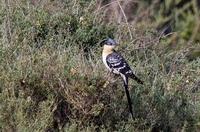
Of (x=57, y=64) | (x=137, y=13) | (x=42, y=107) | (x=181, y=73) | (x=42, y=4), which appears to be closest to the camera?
(x=42, y=107)

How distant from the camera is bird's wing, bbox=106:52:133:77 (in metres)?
7.03

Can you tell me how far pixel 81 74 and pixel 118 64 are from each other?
79cm

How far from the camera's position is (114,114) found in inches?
267

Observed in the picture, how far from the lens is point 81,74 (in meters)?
6.50

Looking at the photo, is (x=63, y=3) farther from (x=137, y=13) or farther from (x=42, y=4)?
(x=137, y=13)

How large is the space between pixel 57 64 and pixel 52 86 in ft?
0.85

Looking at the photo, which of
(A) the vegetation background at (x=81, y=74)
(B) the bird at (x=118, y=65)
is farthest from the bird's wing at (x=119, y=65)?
(A) the vegetation background at (x=81, y=74)

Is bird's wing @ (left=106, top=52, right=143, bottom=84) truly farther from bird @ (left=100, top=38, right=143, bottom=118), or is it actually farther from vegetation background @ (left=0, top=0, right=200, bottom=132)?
vegetation background @ (left=0, top=0, right=200, bottom=132)

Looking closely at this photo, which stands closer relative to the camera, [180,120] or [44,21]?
[180,120]

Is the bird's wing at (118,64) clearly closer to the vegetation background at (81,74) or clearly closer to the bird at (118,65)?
the bird at (118,65)

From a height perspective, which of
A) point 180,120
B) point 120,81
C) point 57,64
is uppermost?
point 57,64

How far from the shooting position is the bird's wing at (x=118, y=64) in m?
7.03

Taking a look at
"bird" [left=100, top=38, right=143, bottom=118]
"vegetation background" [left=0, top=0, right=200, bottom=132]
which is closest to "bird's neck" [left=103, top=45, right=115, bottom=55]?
"bird" [left=100, top=38, right=143, bottom=118]

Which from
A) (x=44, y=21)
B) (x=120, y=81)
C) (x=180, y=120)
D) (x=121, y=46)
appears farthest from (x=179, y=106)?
(x=44, y=21)
